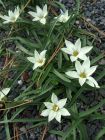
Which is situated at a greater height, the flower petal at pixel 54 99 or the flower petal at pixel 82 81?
the flower petal at pixel 82 81

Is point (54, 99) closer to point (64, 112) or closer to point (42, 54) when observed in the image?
point (64, 112)

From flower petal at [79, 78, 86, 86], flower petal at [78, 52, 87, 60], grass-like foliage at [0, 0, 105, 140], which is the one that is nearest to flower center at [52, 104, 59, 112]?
grass-like foliage at [0, 0, 105, 140]

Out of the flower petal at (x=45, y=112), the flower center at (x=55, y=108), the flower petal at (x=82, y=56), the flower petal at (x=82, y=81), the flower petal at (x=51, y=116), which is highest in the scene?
the flower petal at (x=82, y=56)

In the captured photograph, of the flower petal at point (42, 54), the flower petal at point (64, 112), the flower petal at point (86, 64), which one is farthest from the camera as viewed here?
the flower petal at point (42, 54)

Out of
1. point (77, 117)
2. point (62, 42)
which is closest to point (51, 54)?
point (62, 42)

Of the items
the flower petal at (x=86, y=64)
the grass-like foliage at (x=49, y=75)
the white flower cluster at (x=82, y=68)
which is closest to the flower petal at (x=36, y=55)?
the grass-like foliage at (x=49, y=75)

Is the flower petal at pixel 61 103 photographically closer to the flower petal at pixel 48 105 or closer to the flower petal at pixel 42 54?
the flower petal at pixel 48 105

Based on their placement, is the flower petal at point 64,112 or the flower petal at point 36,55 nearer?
the flower petal at point 64,112

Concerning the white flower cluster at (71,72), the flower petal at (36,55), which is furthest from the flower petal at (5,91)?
the flower petal at (36,55)

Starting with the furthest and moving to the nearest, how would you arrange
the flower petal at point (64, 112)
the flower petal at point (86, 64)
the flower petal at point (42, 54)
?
the flower petal at point (42, 54) → the flower petal at point (86, 64) → the flower petal at point (64, 112)

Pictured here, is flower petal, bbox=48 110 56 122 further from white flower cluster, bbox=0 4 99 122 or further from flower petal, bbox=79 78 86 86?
flower petal, bbox=79 78 86 86
